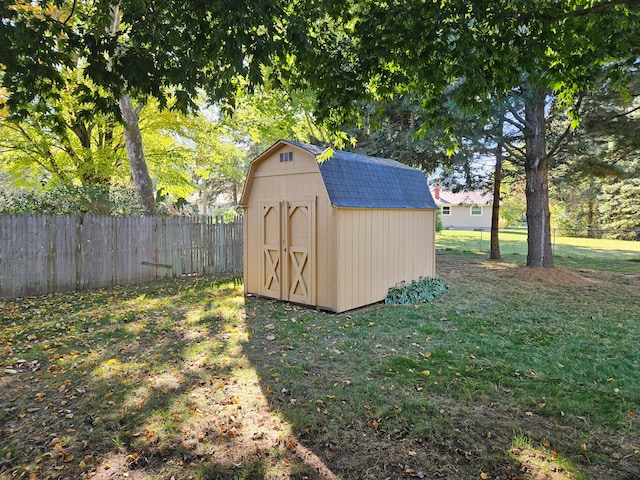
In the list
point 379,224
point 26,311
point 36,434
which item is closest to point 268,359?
point 36,434

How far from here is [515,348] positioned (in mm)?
5020

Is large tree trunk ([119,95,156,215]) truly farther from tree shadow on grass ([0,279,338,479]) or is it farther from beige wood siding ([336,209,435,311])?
beige wood siding ([336,209,435,311])

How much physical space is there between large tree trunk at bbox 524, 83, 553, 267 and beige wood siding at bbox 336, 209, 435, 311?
409 cm

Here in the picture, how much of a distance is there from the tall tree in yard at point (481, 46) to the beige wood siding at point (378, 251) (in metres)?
2.69

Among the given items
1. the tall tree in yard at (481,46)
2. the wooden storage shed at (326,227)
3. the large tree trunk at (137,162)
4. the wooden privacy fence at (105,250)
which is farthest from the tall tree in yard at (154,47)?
the large tree trunk at (137,162)

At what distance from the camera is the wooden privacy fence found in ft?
25.7

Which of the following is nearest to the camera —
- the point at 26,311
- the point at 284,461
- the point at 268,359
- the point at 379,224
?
the point at 284,461

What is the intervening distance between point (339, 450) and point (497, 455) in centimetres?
115

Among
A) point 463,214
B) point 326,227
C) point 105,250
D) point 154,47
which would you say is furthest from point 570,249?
point 154,47

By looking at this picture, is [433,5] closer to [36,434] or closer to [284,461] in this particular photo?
[284,461]

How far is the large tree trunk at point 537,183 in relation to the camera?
11023 mm

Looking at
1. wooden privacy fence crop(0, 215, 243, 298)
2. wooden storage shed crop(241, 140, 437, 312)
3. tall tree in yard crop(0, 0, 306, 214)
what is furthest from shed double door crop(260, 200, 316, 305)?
wooden privacy fence crop(0, 215, 243, 298)

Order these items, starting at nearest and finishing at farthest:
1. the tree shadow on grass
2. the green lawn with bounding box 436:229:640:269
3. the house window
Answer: the tree shadow on grass, the house window, the green lawn with bounding box 436:229:640:269

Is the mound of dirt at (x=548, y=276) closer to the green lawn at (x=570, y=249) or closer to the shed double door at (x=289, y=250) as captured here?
the green lawn at (x=570, y=249)
